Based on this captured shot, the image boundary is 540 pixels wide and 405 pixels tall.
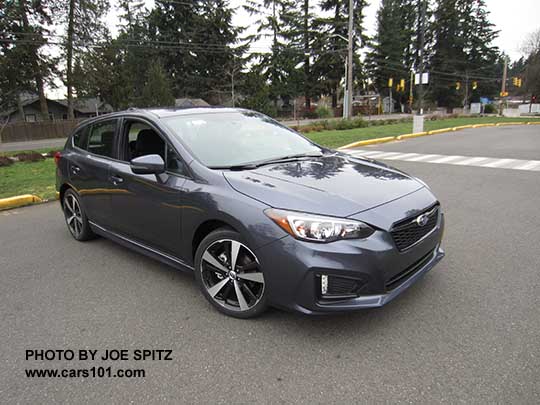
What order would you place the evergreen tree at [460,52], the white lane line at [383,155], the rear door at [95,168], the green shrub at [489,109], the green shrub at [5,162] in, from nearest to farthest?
the rear door at [95,168]
the white lane line at [383,155]
the green shrub at [5,162]
the green shrub at [489,109]
the evergreen tree at [460,52]

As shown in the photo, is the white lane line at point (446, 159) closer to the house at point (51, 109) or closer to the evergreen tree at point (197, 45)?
the evergreen tree at point (197, 45)

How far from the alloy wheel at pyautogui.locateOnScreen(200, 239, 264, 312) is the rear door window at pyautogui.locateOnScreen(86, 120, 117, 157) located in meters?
1.92

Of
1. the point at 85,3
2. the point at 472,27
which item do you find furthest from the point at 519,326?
the point at 472,27

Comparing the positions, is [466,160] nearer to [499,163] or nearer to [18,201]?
[499,163]

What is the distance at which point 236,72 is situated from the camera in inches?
1906

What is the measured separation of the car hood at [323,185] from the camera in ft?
9.18

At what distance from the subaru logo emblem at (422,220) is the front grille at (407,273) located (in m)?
0.26

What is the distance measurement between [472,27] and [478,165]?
7135 cm

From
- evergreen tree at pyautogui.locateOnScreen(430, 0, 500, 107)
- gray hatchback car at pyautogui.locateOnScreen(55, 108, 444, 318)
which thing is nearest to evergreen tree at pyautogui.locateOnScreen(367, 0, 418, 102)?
evergreen tree at pyautogui.locateOnScreen(430, 0, 500, 107)

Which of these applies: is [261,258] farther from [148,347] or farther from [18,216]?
[18,216]

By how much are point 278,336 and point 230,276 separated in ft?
1.89

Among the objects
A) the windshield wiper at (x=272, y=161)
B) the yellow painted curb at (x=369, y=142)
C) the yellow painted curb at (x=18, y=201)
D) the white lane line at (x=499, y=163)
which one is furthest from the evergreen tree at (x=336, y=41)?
the windshield wiper at (x=272, y=161)

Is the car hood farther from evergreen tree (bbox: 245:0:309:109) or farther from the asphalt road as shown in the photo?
evergreen tree (bbox: 245:0:309:109)

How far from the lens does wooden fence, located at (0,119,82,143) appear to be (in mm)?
34375
